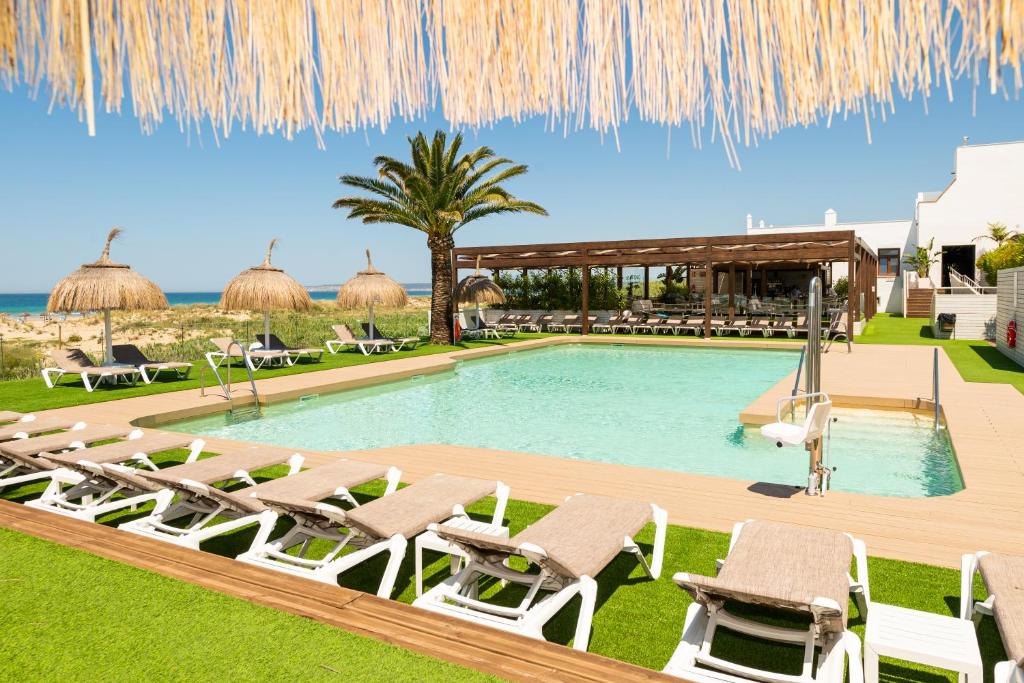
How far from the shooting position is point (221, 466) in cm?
471

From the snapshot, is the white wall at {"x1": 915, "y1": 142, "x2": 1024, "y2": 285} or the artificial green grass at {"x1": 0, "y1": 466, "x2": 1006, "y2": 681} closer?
the artificial green grass at {"x1": 0, "y1": 466, "x2": 1006, "y2": 681}

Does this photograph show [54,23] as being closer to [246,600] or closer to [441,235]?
[246,600]

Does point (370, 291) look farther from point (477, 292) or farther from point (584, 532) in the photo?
point (584, 532)

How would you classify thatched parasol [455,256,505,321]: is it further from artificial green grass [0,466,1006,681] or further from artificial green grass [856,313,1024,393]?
artificial green grass [0,466,1006,681]

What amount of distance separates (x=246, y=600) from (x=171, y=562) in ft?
1.86

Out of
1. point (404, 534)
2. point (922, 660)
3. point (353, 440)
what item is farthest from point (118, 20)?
point (353, 440)

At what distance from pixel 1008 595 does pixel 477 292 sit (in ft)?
64.8

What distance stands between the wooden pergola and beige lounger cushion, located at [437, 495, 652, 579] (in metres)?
16.4

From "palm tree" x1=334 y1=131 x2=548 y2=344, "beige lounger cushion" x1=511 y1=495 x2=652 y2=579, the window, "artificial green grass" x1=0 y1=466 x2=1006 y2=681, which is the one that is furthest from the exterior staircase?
"beige lounger cushion" x1=511 y1=495 x2=652 y2=579

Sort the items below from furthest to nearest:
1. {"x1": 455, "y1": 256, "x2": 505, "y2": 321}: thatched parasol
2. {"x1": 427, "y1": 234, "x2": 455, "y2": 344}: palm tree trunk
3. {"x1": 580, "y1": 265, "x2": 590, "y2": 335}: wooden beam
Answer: {"x1": 580, "y1": 265, "x2": 590, "y2": 335}: wooden beam → {"x1": 455, "y1": 256, "x2": 505, "y2": 321}: thatched parasol → {"x1": 427, "y1": 234, "x2": 455, "y2": 344}: palm tree trunk

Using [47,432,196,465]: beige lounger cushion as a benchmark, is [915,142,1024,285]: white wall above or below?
above

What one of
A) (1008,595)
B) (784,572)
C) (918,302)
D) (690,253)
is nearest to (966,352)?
(690,253)

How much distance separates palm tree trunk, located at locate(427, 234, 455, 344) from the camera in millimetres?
18703

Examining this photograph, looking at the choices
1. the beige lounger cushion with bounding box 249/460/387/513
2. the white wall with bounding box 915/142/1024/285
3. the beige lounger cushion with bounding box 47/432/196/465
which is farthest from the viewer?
the white wall with bounding box 915/142/1024/285
